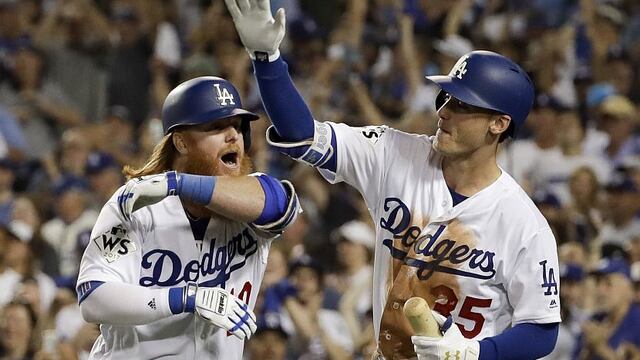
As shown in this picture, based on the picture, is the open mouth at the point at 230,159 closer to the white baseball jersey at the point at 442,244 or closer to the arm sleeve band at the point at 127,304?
the white baseball jersey at the point at 442,244

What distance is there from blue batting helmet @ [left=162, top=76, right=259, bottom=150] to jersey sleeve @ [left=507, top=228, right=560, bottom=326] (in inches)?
45.1

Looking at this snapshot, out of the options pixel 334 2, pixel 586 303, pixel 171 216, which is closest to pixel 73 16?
pixel 334 2

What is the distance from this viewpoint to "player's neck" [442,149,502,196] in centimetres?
484

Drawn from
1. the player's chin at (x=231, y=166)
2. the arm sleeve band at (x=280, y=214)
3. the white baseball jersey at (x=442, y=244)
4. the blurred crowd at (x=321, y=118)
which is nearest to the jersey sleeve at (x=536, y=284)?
the white baseball jersey at (x=442, y=244)

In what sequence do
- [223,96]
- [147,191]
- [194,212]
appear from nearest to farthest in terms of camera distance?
[147,191], [223,96], [194,212]

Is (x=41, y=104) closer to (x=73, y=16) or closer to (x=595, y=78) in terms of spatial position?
(x=73, y=16)

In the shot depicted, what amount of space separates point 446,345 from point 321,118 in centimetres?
605

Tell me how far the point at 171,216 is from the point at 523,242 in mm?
1303

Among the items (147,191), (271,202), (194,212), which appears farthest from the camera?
(194,212)

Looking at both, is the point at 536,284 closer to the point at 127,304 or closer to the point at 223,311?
the point at 223,311

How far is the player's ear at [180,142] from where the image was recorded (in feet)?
15.1

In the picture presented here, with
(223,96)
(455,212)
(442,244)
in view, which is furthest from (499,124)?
(223,96)

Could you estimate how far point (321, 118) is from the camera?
1040cm

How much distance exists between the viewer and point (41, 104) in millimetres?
11273
